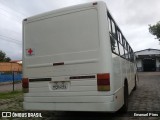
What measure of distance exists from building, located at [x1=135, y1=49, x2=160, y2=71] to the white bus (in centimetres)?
5462

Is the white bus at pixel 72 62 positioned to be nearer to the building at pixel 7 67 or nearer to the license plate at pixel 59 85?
the license plate at pixel 59 85

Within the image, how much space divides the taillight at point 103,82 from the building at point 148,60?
5519 centimetres

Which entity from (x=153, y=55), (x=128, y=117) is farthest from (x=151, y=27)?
(x=128, y=117)

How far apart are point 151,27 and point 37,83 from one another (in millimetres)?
39243

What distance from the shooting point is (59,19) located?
260 inches

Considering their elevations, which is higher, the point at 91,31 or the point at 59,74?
the point at 91,31

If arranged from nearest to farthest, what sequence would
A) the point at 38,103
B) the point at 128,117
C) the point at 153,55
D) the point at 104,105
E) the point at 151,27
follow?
the point at 104,105 < the point at 38,103 < the point at 128,117 < the point at 151,27 < the point at 153,55

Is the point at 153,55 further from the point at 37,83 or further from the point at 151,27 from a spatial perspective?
the point at 37,83

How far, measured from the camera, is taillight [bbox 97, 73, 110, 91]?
584 cm

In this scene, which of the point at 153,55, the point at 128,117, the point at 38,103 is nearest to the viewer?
the point at 38,103

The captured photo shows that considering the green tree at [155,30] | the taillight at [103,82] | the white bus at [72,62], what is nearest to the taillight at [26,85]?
the white bus at [72,62]

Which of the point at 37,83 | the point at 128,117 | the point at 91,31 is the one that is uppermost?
the point at 91,31

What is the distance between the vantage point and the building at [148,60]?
6019 cm

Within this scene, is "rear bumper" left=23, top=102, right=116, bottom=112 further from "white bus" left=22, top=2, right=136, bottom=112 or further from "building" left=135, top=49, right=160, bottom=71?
"building" left=135, top=49, right=160, bottom=71
